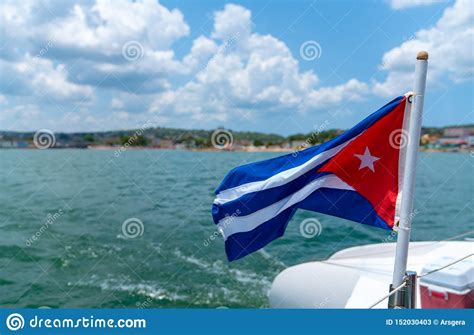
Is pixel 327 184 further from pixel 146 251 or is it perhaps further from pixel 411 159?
pixel 146 251

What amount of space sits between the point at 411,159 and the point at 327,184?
3.31 ft

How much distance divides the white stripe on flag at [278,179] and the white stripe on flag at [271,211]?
0.56ft

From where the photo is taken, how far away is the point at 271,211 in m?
3.96

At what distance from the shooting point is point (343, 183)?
12.2 ft

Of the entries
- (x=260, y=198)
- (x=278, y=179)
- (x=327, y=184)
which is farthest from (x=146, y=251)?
(x=327, y=184)

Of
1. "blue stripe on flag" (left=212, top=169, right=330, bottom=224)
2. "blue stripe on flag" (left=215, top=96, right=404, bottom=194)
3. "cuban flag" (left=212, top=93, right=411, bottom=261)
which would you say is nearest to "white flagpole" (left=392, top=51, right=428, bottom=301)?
"cuban flag" (left=212, top=93, right=411, bottom=261)

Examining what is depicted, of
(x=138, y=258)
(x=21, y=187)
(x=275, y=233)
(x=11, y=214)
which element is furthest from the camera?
(x=21, y=187)

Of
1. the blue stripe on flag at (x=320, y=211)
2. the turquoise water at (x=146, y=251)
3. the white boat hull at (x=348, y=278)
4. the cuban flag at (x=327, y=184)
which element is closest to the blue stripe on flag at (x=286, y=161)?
the cuban flag at (x=327, y=184)

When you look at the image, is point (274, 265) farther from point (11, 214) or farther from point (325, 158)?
point (11, 214)

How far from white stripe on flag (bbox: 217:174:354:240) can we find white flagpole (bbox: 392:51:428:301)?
81 centimetres

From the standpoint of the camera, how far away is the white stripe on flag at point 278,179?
12.1 feet

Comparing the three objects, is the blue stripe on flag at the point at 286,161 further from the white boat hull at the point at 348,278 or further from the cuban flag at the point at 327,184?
the white boat hull at the point at 348,278

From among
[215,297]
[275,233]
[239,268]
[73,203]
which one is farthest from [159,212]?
[275,233]

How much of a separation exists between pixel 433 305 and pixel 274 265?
6420 millimetres
